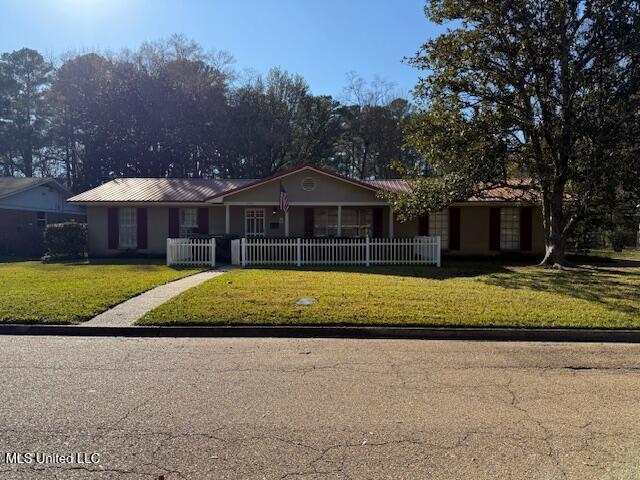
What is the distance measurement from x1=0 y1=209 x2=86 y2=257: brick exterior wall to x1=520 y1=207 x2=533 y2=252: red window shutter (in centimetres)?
2534

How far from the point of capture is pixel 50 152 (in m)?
48.9

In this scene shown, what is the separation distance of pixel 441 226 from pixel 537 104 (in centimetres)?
710

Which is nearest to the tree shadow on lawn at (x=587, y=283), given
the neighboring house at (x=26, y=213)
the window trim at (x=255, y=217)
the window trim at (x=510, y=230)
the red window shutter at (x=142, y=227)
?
the window trim at (x=510, y=230)

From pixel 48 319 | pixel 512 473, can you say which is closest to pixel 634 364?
pixel 512 473

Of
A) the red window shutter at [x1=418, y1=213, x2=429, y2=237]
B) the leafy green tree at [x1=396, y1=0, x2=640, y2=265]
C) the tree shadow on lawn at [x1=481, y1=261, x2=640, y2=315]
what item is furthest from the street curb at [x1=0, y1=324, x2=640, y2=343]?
the red window shutter at [x1=418, y1=213, x2=429, y2=237]

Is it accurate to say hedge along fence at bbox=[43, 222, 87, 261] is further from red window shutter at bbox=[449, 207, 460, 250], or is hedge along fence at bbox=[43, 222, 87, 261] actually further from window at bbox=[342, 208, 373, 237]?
red window shutter at bbox=[449, 207, 460, 250]

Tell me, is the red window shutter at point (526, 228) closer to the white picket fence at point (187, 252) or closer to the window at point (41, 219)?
the white picket fence at point (187, 252)

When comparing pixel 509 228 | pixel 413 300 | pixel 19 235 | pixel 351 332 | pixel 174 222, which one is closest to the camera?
pixel 351 332

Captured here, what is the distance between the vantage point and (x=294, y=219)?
73.8 ft

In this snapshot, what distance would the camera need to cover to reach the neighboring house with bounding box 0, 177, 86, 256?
1093 inches

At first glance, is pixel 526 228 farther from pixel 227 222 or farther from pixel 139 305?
pixel 139 305

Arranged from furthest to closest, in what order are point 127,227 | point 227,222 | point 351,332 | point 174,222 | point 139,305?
point 127,227
point 174,222
point 227,222
point 139,305
point 351,332

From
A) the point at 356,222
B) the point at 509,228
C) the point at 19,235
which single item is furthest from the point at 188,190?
the point at 509,228

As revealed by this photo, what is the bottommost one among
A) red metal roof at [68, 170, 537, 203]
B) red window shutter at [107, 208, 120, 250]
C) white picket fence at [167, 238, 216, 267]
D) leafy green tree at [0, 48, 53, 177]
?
white picket fence at [167, 238, 216, 267]
